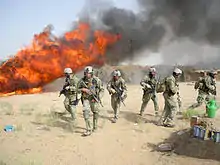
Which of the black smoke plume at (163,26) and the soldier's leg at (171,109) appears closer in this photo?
the soldier's leg at (171,109)

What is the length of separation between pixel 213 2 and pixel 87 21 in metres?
9.89

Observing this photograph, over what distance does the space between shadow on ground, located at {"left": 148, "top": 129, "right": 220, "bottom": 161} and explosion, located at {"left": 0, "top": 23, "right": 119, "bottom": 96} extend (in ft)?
42.9

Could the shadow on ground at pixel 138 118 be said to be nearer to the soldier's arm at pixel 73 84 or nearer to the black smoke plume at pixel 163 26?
the soldier's arm at pixel 73 84

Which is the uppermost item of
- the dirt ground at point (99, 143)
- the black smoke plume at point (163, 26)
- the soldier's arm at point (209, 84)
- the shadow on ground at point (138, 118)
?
the black smoke plume at point (163, 26)

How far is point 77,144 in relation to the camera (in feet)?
27.4

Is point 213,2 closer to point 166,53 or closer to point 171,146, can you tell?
point 166,53

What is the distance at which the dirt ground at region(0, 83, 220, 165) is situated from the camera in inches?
280

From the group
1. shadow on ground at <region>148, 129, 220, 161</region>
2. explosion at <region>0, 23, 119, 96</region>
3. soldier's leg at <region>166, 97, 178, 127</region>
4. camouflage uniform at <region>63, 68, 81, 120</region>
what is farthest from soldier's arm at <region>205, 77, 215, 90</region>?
explosion at <region>0, 23, 119, 96</region>

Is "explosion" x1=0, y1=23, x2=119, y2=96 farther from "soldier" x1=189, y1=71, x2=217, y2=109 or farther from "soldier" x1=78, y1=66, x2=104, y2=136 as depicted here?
"soldier" x1=189, y1=71, x2=217, y2=109

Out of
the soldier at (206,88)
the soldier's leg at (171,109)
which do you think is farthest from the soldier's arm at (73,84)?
the soldier at (206,88)

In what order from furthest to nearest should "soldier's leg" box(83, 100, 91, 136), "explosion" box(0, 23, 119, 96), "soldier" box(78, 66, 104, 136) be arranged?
"explosion" box(0, 23, 119, 96) < "soldier" box(78, 66, 104, 136) < "soldier's leg" box(83, 100, 91, 136)

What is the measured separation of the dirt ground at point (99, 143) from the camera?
23.3ft

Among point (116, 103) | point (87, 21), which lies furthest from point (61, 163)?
point (87, 21)

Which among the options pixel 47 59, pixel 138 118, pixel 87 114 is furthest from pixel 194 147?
pixel 47 59
